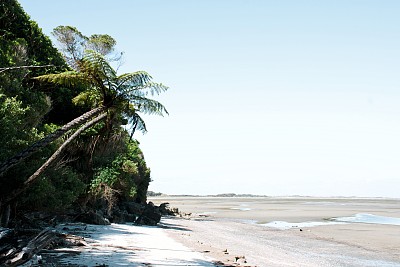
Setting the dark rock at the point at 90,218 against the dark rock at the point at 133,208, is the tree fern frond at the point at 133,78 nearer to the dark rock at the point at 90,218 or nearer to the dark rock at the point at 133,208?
the dark rock at the point at 90,218

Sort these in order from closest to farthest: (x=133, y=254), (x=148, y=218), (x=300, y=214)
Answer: (x=133, y=254), (x=148, y=218), (x=300, y=214)

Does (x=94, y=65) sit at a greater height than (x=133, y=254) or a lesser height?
greater

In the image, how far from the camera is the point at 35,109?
1959 cm

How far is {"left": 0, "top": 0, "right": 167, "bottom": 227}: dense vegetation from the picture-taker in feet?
44.3

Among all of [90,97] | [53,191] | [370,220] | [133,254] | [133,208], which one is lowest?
[133,254]

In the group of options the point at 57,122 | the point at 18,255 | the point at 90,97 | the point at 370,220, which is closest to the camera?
the point at 18,255

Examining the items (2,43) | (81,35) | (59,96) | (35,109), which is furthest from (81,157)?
(81,35)

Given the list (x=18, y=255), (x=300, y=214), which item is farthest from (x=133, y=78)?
(x=300, y=214)

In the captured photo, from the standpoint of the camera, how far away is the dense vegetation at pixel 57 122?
13.5 meters

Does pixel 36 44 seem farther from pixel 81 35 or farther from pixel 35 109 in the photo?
pixel 81 35

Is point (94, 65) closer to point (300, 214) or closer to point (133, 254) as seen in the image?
point (133, 254)

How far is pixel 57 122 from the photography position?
25672 mm

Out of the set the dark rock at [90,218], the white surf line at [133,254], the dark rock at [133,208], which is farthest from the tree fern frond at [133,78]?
the dark rock at [133,208]

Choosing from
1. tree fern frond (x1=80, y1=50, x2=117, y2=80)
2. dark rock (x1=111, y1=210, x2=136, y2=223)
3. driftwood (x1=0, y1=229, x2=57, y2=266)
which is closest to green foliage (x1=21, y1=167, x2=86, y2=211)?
tree fern frond (x1=80, y1=50, x2=117, y2=80)
